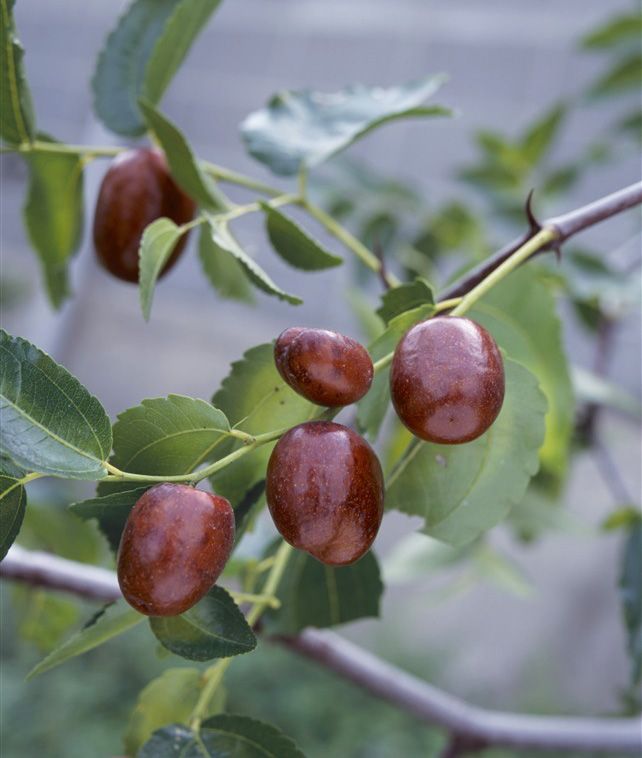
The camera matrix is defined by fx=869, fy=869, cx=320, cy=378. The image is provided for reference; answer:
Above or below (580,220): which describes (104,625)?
below

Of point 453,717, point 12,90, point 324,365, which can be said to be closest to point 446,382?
point 324,365

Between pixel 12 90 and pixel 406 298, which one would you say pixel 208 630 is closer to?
pixel 406 298

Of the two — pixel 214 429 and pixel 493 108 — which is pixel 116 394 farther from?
pixel 214 429

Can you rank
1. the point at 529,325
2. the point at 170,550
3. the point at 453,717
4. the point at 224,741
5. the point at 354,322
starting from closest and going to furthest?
the point at 170,550
the point at 224,741
the point at 529,325
the point at 453,717
the point at 354,322

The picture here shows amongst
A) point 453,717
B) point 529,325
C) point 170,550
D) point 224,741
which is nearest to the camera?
point 170,550

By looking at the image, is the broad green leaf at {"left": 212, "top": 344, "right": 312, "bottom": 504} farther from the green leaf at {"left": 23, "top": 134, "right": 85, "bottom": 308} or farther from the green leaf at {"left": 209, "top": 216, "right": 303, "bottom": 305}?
the green leaf at {"left": 23, "top": 134, "right": 85, "bottom": 308}

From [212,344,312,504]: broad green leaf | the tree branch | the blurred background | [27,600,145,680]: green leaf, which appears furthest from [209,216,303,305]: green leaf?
the blurred background

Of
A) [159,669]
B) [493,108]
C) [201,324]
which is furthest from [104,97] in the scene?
[201,324]
